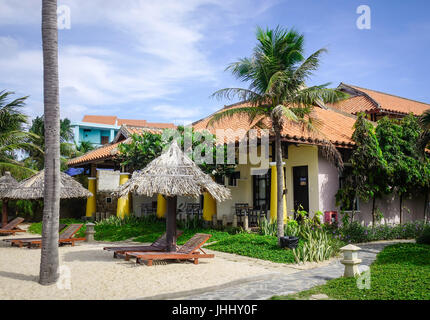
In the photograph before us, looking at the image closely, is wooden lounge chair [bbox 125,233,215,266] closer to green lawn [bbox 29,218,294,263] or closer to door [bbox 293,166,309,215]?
green lawn [bbox 29,218,294,263]

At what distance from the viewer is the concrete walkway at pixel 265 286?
6.98 m

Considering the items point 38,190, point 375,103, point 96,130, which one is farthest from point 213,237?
point 96,130

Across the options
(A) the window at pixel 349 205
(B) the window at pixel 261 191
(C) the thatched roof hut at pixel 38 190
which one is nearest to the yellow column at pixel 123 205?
(C) the thatched roof hut at pixel 38 190

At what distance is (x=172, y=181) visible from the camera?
414 inches

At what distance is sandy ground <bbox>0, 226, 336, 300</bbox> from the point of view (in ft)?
23.2

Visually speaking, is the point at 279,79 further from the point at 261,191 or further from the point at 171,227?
the point at 261,191

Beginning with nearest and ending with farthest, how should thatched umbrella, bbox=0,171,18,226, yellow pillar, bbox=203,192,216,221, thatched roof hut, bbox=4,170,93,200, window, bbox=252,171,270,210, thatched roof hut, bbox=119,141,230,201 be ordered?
thatched roof hut, bbox=119,141,230,201, thatched roof hut, bbox=4,170,93,200, window, bbox=252,171,270,210, yellow pillar, bbox=203,192,216,221, thatched umbrella, bbox=0,171,18,226

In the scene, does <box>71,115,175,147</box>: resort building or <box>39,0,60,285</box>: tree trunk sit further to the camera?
Answer: <box>71,115,175,147</box>: resort building

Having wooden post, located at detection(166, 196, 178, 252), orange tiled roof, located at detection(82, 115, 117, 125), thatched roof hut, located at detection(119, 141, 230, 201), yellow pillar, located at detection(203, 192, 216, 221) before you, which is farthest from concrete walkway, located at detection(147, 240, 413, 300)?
orange tiled roof, located at detection(82, 115, 117, 125)

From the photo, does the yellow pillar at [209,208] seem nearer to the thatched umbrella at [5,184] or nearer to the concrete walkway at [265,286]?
the concrete walkway at [265,286]

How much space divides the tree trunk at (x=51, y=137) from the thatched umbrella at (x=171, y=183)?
2855 millimetres

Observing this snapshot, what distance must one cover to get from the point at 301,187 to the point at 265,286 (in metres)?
8.16

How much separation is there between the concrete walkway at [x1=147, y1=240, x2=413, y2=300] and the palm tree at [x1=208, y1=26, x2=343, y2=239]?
3031mm
